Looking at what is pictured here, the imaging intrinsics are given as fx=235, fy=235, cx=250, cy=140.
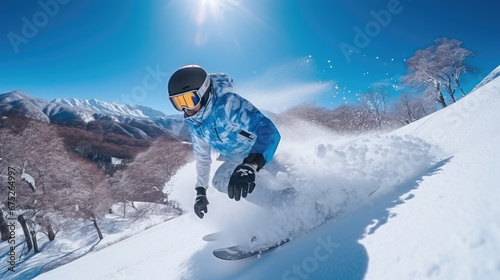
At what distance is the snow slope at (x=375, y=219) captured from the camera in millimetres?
1032

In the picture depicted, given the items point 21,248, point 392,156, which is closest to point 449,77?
point 392,156

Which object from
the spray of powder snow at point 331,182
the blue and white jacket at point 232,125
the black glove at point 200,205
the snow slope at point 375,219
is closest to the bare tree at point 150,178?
the black glove at point 200,205

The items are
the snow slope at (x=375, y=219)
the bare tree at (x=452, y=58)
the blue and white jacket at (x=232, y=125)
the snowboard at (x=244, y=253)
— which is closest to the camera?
the snow slope at (x=375, y=219)

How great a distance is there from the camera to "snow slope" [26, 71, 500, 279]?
3.39 ft

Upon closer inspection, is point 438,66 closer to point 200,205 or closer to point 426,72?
point 426,72

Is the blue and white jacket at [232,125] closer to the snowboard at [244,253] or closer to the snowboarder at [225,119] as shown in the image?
the snowboarder at [225,119]

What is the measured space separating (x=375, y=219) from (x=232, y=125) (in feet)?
5.56

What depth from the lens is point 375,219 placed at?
1829mm

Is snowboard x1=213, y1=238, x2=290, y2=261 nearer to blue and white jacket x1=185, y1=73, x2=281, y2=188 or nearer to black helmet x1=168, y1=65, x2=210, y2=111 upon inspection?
blue and white jacket x1=185, y1=73, x2=281, y2=188

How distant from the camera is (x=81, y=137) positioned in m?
51.9

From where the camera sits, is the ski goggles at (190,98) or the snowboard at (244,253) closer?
the snowboard at (244,253)

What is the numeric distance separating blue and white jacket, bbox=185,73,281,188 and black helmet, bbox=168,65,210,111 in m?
0.12

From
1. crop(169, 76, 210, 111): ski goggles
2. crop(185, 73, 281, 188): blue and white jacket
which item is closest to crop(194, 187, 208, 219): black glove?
crop(185, 73, 281, 188): blue and white jacket

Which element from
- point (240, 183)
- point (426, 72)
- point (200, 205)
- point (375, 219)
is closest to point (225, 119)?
point (240, 183)
